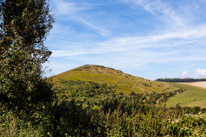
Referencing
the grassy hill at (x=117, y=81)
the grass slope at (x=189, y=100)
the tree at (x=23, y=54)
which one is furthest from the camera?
the grassy hill at (x=117, y=81)

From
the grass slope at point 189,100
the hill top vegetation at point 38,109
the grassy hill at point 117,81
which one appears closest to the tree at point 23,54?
the hill top vegetation at point 38,109

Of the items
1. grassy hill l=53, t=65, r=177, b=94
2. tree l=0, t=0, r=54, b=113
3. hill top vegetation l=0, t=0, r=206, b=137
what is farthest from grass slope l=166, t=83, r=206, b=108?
tree l=0, t=0, r=54, b=113

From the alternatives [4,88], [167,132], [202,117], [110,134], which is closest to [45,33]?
[4,88]

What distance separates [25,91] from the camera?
1143 centimetres

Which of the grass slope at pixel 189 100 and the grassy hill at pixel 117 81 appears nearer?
the grass slope at pixel 189 100

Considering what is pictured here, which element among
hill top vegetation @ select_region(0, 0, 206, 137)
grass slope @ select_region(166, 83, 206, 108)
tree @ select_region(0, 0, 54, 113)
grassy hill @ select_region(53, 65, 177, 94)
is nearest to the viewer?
hill top vegetation @ select_region(0, 0, 206, 137)

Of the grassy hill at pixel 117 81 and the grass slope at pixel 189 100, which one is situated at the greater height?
the grassy hill at pixel 117 81

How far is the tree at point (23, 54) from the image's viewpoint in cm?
1109

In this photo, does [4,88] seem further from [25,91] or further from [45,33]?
[45,33]

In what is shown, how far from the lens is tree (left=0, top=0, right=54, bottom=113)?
1109 centimetres

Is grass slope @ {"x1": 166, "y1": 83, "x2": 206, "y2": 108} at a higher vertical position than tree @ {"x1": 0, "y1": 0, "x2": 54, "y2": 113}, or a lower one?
lower

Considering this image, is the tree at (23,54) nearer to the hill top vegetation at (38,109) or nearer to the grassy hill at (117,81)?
the hill top vegetation at (38,109)

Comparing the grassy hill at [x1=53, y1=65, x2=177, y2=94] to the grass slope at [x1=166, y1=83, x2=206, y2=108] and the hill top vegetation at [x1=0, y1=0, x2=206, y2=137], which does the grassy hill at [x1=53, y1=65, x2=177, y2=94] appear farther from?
the hill top vegetation at [x1=0, y1=0, x2=206, y2=137]

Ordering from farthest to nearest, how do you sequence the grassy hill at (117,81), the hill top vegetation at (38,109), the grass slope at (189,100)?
the grassy hill at (117,81) → the grass slope at (189,100) → the hill top vegetation at (38,109)
